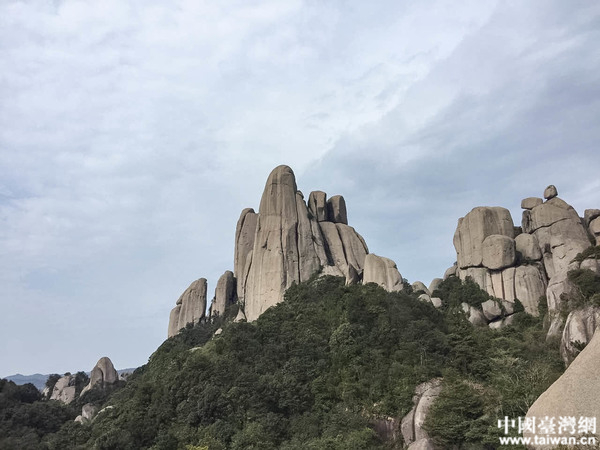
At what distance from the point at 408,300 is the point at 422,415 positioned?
36.1ft

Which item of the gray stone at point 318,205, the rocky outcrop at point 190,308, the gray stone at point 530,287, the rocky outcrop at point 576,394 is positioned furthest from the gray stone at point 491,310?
the rocky outcrop at point 190,308

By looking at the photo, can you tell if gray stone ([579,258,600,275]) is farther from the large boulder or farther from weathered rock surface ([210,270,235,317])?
weathered rock surface ([210,270,235,317])

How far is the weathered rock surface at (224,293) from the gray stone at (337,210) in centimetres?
1075

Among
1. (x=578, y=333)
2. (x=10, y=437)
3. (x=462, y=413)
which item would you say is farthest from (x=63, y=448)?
(x=578, y=333)

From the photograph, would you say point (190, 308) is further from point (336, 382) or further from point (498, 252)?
point (498, 252)

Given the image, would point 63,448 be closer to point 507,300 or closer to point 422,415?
point 422,415

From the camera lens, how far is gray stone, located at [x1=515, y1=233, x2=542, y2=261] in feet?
127

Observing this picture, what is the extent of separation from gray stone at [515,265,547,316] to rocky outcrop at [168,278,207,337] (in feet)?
98.5

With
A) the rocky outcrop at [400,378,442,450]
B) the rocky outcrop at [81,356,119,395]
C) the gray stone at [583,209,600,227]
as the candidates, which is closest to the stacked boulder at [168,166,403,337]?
the gray stone at [583,209,600,227]

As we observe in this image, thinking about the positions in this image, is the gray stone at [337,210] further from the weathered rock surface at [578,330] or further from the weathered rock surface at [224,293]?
the weathered rock surface at [578,330]

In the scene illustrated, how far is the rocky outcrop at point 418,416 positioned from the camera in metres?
24.3

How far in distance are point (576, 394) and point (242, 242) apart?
38.7m

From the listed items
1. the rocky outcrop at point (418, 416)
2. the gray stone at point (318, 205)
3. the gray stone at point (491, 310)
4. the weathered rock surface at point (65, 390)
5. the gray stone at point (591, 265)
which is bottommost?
the rocky outcrop at point (418, 416)

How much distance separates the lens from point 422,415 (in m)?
24.8
